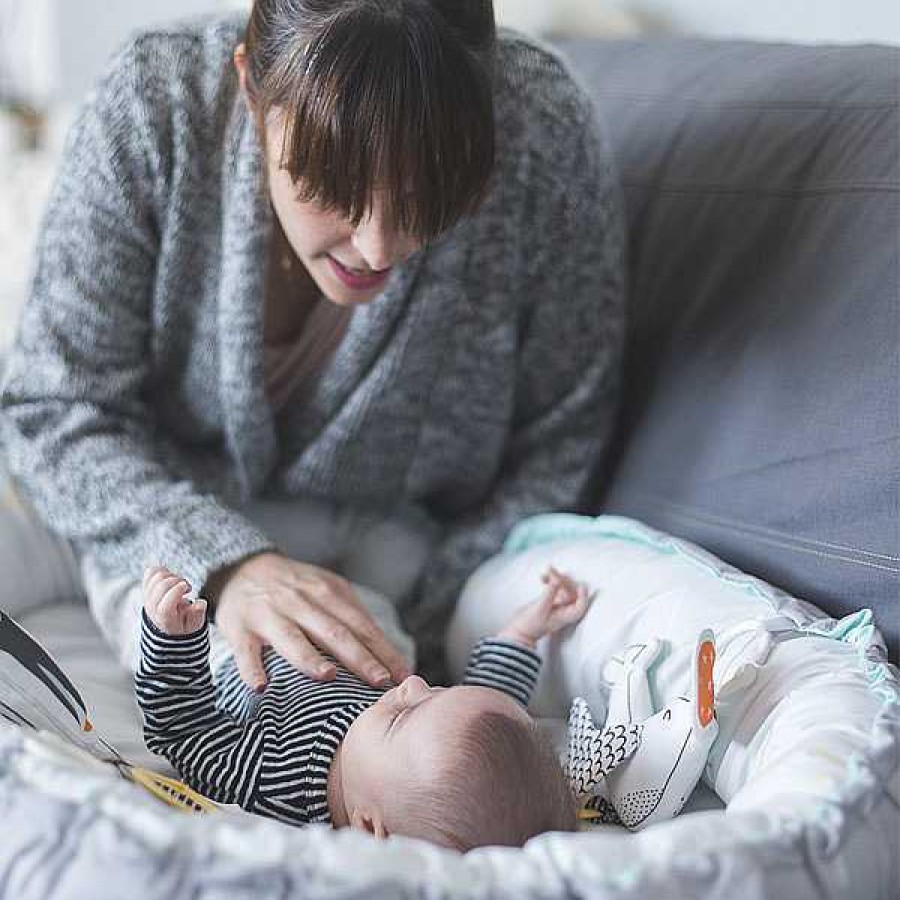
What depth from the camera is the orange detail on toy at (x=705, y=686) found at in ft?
3.00

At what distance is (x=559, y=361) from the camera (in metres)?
1.37

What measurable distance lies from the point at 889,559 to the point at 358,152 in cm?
51

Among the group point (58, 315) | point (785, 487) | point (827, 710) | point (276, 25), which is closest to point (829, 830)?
point (827, 710)

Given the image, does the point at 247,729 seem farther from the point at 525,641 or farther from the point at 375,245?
the point at 375,245

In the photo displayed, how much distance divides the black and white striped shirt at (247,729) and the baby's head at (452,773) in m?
0.03

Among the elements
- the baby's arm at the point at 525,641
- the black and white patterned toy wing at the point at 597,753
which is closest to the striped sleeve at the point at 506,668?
the baby's arm at the point at 525,641

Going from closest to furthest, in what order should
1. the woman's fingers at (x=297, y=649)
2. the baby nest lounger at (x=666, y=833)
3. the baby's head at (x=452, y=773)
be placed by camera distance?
the baby nest lounger at (x=666, y=833), the baby's head at (x=452, y=773), the woman's fingers at (x=297, y=649)

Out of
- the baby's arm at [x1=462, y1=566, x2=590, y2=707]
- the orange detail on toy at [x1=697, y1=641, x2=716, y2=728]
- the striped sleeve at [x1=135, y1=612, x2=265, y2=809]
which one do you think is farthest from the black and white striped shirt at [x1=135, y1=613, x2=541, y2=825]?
the orange detail on toy at [x1=697, y1=641, x2=716, y2=728]

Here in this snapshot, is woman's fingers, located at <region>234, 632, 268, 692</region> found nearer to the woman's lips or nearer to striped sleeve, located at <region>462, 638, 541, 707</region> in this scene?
striped sleeve, located at <region>462, 638, 541, 707</region>

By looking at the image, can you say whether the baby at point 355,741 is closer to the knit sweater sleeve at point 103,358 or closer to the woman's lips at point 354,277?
the knit sweater sleeve at point 103,358

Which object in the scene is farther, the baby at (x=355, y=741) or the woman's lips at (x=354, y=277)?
the woman's lips at (x=354, y=277)

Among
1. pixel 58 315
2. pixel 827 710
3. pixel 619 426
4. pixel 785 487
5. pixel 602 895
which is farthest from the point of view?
pixel 619 426

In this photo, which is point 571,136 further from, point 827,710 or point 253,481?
point 827,710

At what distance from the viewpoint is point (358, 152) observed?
97 centimetres
